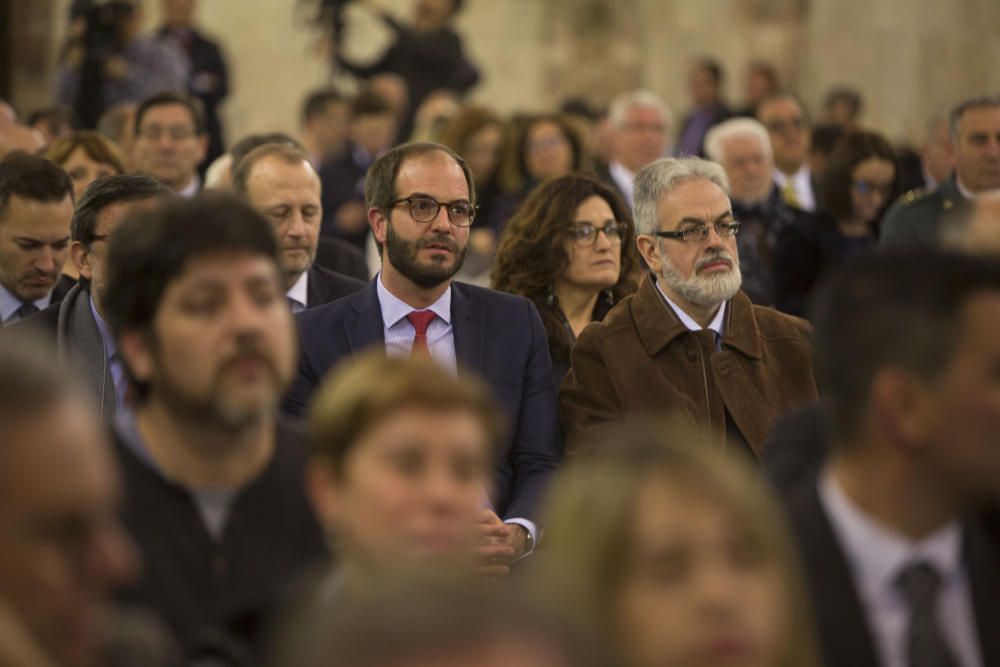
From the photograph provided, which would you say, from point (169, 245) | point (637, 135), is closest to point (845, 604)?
point (169, 245)

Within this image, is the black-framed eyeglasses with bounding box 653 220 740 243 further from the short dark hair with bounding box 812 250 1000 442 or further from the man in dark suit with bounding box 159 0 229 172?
the man in dark suit with bounding box 159 0 229 172

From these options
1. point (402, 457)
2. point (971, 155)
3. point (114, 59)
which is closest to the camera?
point (402, 457)

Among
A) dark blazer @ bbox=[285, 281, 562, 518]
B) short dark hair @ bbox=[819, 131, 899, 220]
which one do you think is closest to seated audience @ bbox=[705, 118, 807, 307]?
short dark hair @ bbox=[819, 131, 899, 220]

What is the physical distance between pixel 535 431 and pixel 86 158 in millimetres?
3269

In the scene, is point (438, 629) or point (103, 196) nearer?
point (438, 629)

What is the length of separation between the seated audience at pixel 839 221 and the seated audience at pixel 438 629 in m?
6.83

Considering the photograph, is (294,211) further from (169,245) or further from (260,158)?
(169,245)

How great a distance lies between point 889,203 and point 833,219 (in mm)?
601

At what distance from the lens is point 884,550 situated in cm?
323

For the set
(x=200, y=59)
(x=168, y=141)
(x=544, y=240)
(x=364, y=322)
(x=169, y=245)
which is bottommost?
(x=364, y=322)

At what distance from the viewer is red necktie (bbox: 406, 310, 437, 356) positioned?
6.16 m

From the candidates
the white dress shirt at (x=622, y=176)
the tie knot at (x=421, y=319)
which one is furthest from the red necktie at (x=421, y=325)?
the white dress shirt at (x=622, y=176)

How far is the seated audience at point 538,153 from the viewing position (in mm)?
10469

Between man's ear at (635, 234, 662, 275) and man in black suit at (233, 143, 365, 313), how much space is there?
4.16 feet
